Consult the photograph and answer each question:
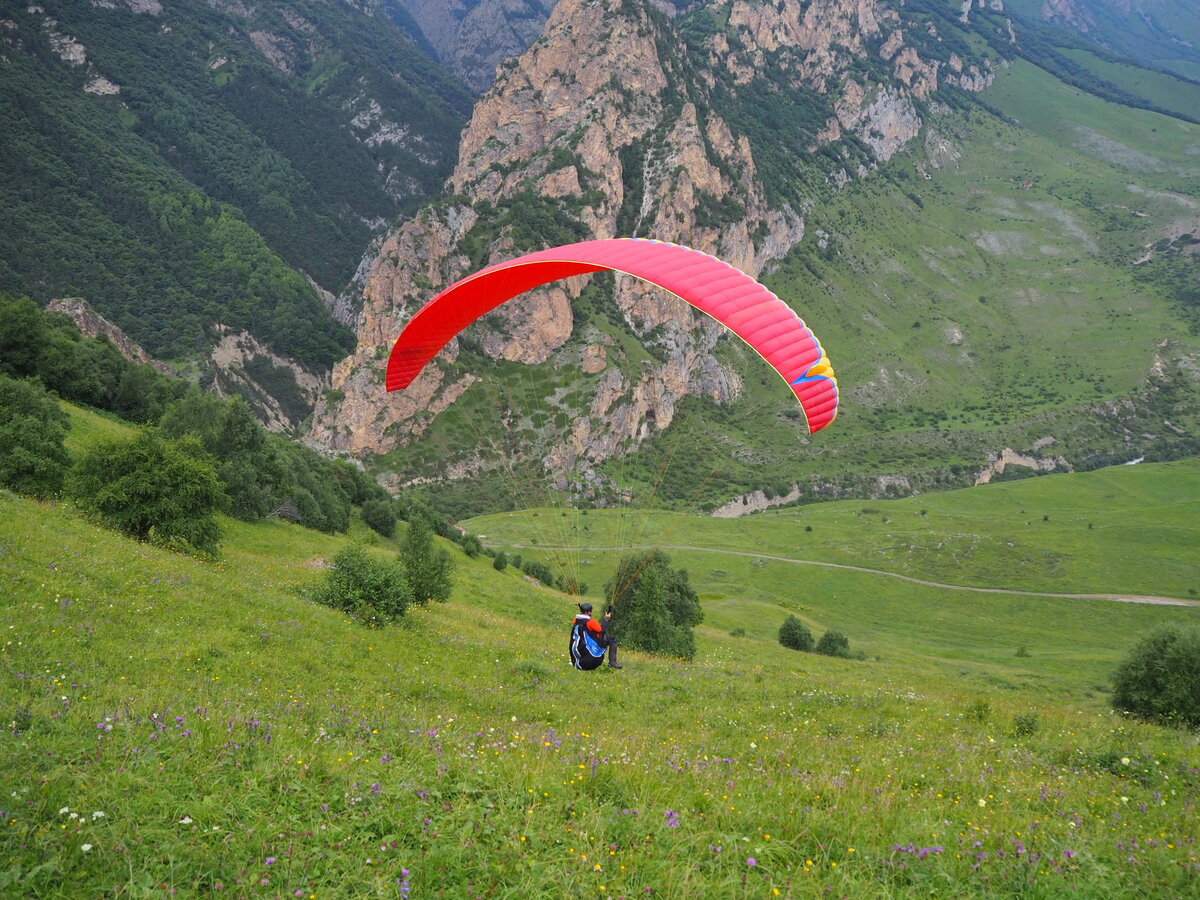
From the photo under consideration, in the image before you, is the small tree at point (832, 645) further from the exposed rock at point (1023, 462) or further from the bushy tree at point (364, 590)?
the exposed rock at point (1023, 462)

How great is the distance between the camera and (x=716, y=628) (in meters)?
52.5

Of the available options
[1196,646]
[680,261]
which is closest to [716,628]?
[1196,646]

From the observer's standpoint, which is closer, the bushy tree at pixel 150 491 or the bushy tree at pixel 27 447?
the bushy tree at pixel 150 491

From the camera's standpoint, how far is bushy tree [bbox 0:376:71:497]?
71.8 ft

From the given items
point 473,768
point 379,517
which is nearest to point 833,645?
point 379,517

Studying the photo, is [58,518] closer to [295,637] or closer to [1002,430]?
[295,637]

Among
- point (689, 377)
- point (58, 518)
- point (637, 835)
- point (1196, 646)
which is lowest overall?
point (58, 518)

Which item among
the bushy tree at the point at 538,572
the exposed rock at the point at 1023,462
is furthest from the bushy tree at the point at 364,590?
the exposed rock at the point at 1023,462

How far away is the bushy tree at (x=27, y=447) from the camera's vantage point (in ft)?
71.8

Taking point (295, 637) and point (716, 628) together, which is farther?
point (716, 628)

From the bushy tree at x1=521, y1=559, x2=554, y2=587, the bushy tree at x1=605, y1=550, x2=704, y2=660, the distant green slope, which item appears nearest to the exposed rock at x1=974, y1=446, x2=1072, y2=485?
the distant green slope

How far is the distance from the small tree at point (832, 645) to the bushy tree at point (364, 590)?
3545cm

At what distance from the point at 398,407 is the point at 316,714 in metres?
165

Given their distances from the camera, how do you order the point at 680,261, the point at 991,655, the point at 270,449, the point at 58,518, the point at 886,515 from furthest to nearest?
1. the point at 886,515
2. the point at 991,655
3. the point at 270,449
4. the point at 58,518
5. the point at 680,261
